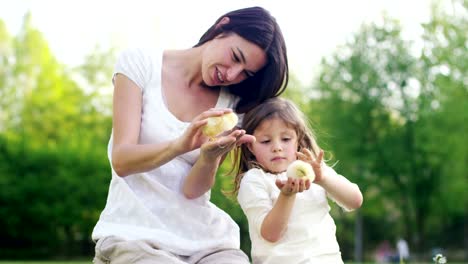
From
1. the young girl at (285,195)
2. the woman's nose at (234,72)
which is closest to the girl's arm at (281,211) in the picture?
the young girl at (285,195)

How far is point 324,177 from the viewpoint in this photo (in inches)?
155

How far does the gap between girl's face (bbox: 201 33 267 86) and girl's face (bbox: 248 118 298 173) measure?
12.6 inches

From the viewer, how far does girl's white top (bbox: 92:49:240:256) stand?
3957mm

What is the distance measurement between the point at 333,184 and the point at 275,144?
1.37 feet

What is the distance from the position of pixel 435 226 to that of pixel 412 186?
29.2 ft

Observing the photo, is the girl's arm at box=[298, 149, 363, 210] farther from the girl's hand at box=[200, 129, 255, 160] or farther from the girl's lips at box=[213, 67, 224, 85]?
the girl's lips at box=[213, 67, 224, 85]

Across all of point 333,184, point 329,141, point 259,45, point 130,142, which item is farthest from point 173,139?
point 329,141

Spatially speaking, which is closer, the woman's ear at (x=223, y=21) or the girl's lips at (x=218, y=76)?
the girl's lips at (x=218, y=76)

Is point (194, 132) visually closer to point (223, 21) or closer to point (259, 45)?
point (259, 45)

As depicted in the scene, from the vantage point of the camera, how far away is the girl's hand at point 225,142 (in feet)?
11.8

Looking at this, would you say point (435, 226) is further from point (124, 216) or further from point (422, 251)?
point (124, 216)

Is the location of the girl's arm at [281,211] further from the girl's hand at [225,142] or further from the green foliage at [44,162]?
the green foliage at [44,162]

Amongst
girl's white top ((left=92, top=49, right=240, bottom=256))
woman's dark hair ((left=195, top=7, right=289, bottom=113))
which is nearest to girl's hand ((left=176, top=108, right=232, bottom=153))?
girl's white top ((left=92, top=49, right=240, bottom=256))

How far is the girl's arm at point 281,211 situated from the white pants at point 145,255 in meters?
0.22
